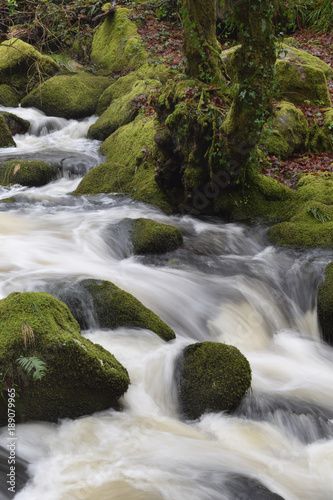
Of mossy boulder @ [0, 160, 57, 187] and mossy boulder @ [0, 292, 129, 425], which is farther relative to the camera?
mossy boulder @ [0, 160, 57, 187]

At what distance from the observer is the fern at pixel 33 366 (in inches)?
111

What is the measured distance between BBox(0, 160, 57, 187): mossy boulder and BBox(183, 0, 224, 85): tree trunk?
12.3 ft

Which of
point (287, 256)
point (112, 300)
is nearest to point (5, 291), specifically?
point (112, 300)

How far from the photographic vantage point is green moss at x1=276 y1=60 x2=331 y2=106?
9672 millimetres

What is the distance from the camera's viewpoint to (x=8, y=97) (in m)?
13.2

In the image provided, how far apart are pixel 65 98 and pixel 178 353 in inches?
425

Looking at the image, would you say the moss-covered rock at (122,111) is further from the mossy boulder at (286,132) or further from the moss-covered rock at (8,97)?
the moss-covered rock at (8,97)

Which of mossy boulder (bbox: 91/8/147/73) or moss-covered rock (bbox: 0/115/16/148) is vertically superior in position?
mossy boulder (bbox: 91/8/147/73)

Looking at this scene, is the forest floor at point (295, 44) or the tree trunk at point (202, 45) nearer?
the tree trunk at point (202, 45)

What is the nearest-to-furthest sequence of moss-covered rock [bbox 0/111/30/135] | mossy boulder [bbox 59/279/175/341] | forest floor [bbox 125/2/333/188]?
mossy boulder [bbox 59/279/175/341], forest floor [bbox 125/2/333/188], moss-covered rock [bbox 0/111/30/135]

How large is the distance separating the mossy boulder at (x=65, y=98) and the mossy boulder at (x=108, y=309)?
9640mm

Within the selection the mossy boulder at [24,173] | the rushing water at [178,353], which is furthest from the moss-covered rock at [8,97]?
the rushing water at [178,353]

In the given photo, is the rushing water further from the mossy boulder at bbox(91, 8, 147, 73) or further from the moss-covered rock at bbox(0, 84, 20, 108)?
the mossy boulder at bbox(91, 8, 147, 73)

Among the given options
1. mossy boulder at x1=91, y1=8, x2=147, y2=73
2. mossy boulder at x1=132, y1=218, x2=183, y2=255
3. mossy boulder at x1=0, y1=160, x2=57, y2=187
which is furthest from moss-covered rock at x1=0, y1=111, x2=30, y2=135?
mossy boulder at x1=132, y1=218, x2=183, y2=255
